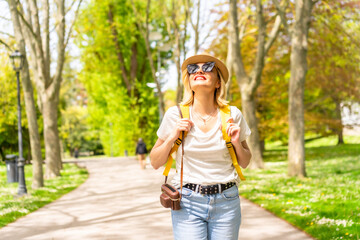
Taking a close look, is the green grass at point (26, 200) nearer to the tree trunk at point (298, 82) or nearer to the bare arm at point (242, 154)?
the bare arm at point (242, 154)

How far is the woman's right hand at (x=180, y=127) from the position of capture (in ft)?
8.89

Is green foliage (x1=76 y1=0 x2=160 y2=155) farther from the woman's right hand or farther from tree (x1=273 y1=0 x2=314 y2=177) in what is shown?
the woman's right hand

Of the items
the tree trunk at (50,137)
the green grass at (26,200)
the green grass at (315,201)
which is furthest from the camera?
the tree trunk at (50,137)

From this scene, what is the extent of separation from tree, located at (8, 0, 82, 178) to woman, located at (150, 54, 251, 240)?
38.7 feet

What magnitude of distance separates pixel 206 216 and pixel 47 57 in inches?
570

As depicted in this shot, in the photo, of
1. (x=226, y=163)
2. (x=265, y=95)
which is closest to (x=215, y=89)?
(x=226, y=163)

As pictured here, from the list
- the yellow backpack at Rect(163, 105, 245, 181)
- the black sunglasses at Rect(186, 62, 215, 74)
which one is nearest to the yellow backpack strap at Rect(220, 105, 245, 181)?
the yellow backpack at Rect(163, 105, 245, 181)

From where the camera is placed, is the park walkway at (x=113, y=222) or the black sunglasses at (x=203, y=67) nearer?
the black sunglasses at (x=203, y=67)

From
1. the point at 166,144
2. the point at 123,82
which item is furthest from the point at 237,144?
the point at 123,82

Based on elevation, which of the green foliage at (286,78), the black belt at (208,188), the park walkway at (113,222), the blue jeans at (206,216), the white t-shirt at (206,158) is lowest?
the park walkway at (113,222)

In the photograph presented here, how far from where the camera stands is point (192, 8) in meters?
18.5

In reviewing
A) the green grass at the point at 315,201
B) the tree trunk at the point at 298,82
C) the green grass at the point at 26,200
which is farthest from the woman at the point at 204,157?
the tree trunk at the point at 298,82

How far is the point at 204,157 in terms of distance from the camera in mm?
2797

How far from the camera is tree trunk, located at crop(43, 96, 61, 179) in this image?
16.0 m
